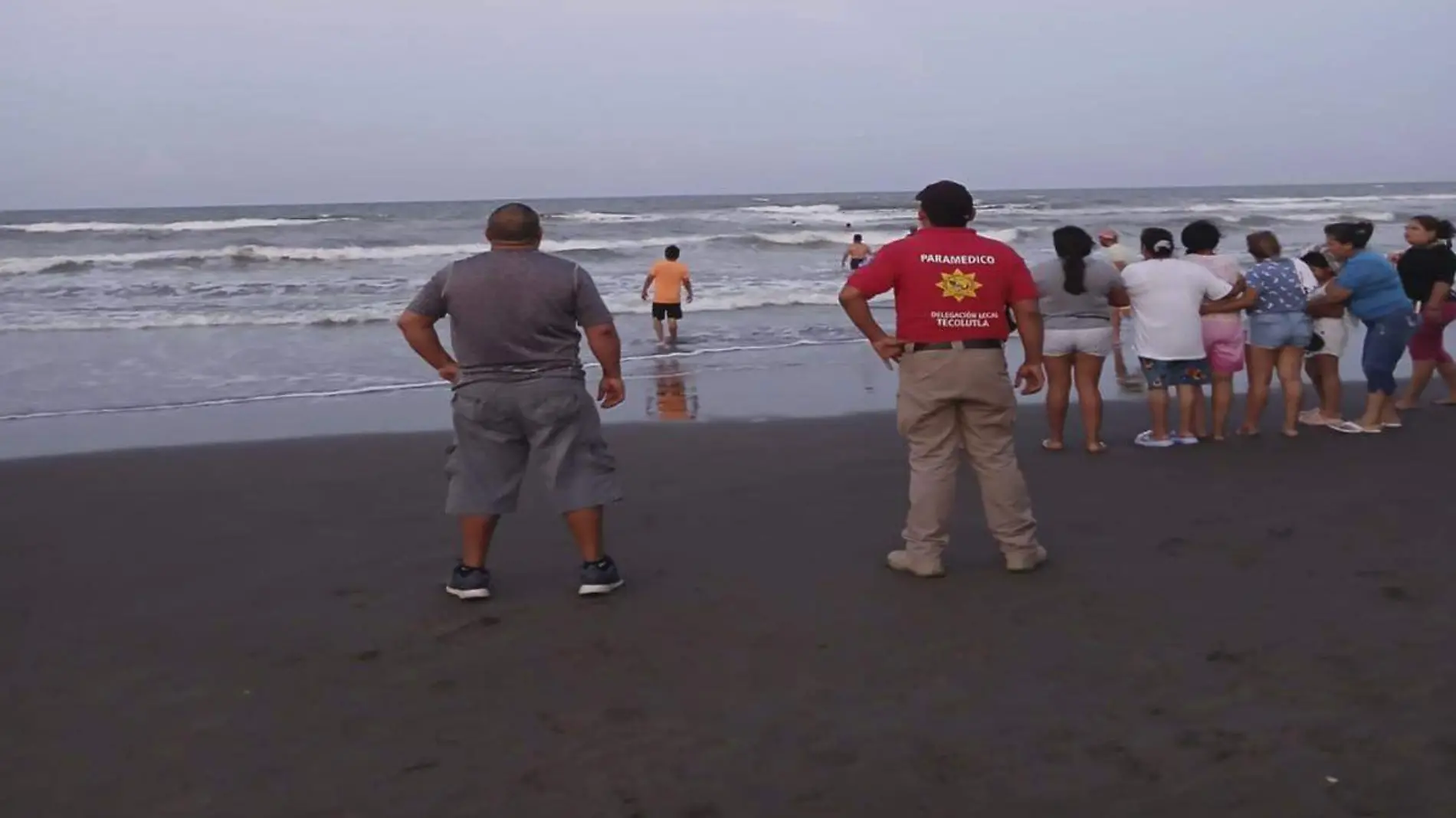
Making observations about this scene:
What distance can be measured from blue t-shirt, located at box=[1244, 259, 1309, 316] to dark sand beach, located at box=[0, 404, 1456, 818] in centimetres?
147

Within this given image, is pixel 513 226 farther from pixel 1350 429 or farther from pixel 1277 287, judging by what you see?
pixel 1350 429

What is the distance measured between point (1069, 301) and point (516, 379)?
3810 mm

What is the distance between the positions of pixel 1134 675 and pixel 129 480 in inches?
231

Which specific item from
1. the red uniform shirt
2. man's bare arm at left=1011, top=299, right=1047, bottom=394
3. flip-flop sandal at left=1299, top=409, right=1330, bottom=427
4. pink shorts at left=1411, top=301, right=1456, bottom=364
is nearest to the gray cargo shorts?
the red uniform shirt

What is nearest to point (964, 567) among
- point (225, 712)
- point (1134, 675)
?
point (1134, 675)

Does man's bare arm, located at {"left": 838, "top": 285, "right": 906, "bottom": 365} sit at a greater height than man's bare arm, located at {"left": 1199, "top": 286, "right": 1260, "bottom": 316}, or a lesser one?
greater

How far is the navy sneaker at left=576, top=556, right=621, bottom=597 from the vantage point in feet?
15.9

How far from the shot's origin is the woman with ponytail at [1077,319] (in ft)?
23.1

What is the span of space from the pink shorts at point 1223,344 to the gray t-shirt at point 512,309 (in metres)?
4.63

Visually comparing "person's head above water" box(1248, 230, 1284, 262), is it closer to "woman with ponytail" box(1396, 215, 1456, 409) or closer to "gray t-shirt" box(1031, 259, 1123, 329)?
"woman with ponytail" box(1396, 215, 1456, 409)

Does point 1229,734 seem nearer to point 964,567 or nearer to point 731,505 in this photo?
point 964,567

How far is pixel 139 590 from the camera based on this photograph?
5.11m

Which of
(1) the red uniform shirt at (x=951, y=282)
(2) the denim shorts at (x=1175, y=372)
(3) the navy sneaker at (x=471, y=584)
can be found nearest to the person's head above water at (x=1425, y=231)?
(2) the denim shorts at (x=1175, y=372)

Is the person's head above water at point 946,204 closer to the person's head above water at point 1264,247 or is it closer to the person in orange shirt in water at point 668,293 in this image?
the person's head above water at point 1264,247
